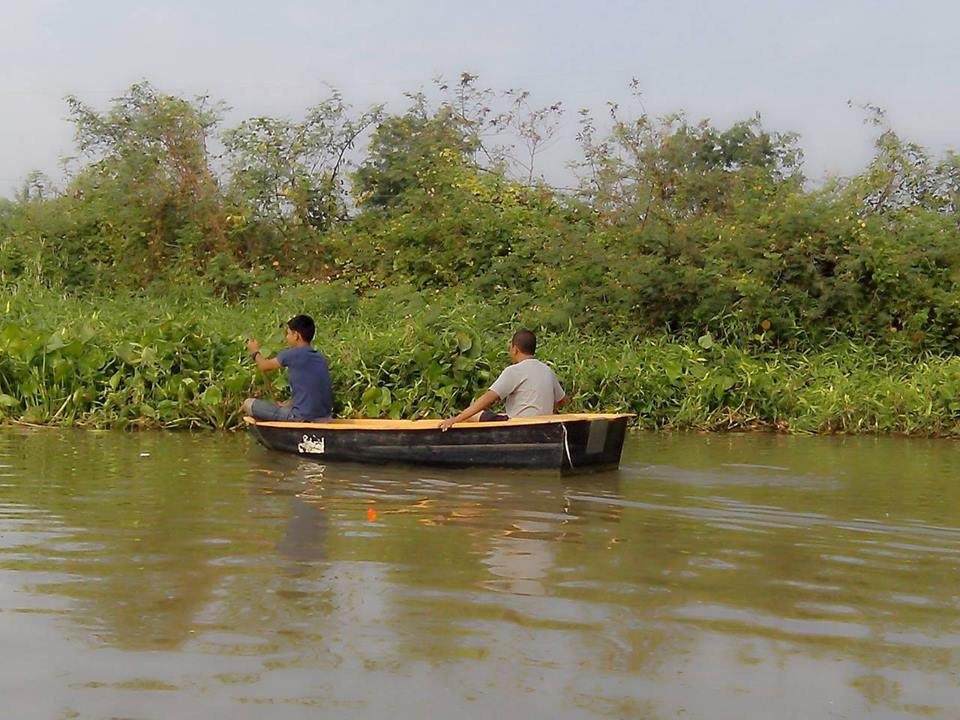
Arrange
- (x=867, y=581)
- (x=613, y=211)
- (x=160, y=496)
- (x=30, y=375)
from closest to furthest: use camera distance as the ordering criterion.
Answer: (x=867, y=581)
(x=160, y=496)
(x=30, y=375)
(x=613, y=211)

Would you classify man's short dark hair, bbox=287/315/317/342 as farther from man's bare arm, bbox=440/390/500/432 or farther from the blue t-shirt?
man's bare arm, bbox=440/390/500/432

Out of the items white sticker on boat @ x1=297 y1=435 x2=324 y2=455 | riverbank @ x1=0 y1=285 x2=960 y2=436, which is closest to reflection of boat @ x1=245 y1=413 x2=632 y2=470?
white sticker on boat @ x1=297 y1=435 x2=324 y2=455

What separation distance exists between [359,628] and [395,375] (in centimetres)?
851

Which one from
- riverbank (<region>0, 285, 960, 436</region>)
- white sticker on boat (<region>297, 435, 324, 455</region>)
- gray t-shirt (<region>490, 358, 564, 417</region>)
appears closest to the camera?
gray t-shirt (<region>490, 358, 564, 417</region>)

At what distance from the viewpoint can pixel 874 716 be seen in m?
3.90

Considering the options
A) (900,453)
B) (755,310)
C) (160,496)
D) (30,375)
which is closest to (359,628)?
(160,496)

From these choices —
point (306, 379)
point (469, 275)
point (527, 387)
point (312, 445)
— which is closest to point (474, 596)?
point (527, 387)

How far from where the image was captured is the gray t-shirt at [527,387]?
10039 millimetres

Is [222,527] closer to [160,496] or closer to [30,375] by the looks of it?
[160,496]

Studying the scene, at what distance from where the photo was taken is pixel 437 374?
13.2 metres

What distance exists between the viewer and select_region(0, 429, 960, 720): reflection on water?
160 inches

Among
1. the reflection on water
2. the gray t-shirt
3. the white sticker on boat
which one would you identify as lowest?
the reflection on water

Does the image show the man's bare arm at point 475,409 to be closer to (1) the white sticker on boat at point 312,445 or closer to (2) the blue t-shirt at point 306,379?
(1) the white sticker on boat at point 312,445

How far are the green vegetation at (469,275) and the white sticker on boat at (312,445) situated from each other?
216 centimetres
